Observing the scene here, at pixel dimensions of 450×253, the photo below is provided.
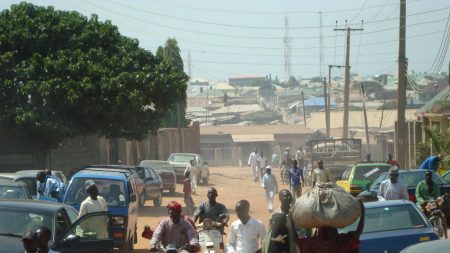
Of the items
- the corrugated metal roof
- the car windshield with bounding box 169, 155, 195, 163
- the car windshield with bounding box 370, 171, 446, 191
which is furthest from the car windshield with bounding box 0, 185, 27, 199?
the corrugated metal roof

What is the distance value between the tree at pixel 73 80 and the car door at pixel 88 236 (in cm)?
1965

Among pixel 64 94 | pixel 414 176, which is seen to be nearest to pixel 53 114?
pixel 64 94

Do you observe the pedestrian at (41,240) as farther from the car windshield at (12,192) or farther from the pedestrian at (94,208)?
the car windshield at (12,192)

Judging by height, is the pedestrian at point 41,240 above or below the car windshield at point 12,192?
above

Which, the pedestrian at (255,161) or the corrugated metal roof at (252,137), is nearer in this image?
the pedestrian at (255,161)

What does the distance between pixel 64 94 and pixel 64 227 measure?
69.4ft

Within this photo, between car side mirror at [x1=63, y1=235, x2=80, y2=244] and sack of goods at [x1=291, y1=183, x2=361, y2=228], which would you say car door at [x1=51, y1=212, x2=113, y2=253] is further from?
sack of goods at [x1=291, y1=183, x2=361, y2=228]

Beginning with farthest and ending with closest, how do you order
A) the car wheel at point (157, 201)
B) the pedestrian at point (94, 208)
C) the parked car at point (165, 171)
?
the parked car at point (165, 171) → the car wheel at point (157, 201) → the pedestrian at point (94, 208)

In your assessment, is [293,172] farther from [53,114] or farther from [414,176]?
[53,114]

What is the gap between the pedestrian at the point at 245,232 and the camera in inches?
465

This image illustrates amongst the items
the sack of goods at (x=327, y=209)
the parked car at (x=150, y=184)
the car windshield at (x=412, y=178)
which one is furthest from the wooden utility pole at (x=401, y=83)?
the sack of goods at (x=327, y=209)

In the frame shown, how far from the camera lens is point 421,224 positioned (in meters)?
14.9

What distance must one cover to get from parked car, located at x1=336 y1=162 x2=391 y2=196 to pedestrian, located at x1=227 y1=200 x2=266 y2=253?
16914 mm

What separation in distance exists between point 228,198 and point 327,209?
3214 cm
